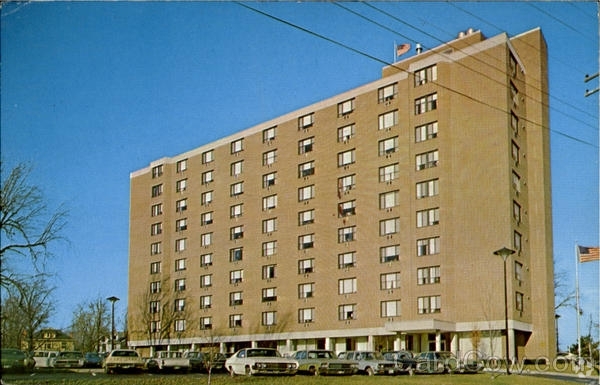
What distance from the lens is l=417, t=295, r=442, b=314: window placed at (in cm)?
6319

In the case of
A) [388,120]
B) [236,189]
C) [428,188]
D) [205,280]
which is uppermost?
[388,120]

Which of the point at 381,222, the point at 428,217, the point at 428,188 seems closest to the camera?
the point at 428,217

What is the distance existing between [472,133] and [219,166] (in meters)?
34.5

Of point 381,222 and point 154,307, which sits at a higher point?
point 381,222

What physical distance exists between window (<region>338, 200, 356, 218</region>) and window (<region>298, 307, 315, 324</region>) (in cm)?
1052

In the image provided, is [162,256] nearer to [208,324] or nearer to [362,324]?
[208,324]

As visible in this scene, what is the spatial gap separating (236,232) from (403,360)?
46.3 metres

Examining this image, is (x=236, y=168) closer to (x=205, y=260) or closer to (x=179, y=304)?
(x=205, y=260)

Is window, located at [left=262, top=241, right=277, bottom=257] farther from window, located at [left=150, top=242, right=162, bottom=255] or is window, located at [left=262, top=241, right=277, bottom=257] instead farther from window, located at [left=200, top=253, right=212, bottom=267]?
window, located at [left=150, top=242, right=162, bottom=255]

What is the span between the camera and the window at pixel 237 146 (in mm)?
86250

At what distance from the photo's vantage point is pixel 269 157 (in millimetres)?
82812

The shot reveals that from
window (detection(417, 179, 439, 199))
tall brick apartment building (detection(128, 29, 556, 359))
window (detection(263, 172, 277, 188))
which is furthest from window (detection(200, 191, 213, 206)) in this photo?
window (detection(417, 179, 439, 199))

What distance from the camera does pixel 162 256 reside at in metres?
90.3

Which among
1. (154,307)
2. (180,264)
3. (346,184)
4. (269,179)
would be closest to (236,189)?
(269,179)
